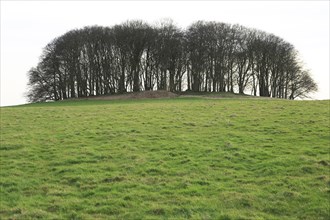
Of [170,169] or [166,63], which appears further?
[166,63]

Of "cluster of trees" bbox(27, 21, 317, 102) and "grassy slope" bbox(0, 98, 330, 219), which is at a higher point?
"cluster of trees" bbox(27, 21, 317, 102)

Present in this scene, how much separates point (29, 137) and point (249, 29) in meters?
72.7

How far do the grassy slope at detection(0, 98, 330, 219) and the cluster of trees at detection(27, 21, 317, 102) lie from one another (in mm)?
55501

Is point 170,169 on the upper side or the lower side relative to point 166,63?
lower

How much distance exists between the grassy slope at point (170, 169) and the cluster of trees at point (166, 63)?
55.5 meters

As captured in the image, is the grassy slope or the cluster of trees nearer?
the grassy slope

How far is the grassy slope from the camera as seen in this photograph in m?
10.9

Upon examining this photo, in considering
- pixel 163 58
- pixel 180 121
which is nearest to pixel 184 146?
pixel 180 121

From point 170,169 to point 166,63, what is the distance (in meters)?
65.5

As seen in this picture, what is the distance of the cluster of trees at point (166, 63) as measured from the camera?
260 ft

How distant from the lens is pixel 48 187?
42.1 ft

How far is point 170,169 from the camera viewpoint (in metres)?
14.4

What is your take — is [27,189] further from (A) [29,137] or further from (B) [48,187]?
(A) [29,137]

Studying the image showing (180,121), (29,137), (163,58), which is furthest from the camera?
(163,58)
